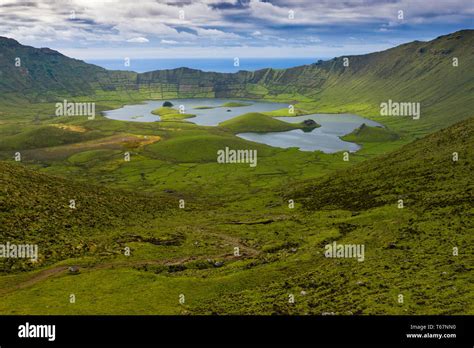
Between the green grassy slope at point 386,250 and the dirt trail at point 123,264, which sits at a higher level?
the green grassy slope at point 386,250

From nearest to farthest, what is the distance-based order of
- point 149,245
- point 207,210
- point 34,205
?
point 149,245
point 34,205
point 207,210

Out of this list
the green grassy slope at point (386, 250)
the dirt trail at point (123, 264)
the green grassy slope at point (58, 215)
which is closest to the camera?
the green grassy slope at point (386, 250)

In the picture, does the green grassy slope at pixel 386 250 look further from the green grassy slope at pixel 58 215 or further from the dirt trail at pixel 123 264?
the green grassy slope at pixel 58 215

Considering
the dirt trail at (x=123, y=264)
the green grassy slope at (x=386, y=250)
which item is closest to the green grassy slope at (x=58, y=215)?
the dirt trail at (x=123, y=264)

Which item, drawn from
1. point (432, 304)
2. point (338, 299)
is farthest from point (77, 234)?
point (432, 304)

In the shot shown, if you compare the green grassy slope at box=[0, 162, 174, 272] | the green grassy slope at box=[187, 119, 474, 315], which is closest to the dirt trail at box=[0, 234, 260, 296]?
the green grassy slope at box=[0, 162, 174, 272]

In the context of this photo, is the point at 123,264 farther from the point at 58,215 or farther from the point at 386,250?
the point at 386,250

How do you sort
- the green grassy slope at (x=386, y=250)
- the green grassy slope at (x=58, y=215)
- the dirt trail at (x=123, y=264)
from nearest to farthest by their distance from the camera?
1. the green grassy slope at (x=386, y=250)
2. the dirt trail at (x=123, y=264)
3. the green grassy slope at (x=58, y=215)

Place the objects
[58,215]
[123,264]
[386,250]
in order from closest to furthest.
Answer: [386,250]
[123,264]
[58,215]

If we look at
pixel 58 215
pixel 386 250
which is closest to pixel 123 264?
pixel 58 215
